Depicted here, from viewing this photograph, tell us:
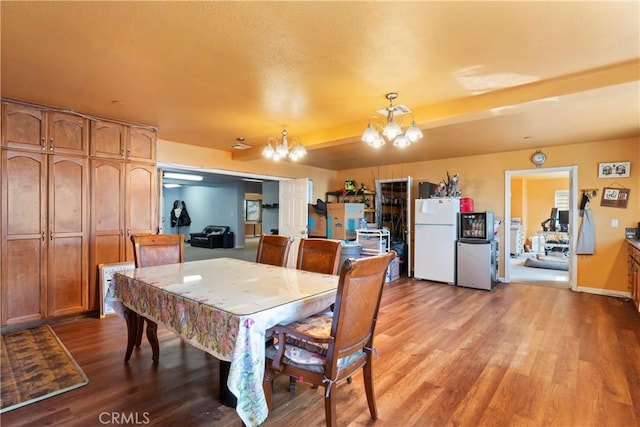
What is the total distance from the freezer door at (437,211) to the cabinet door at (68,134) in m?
4.96

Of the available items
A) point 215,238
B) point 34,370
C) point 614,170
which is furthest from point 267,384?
point 215,238

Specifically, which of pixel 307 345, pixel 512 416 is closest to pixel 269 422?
pixel 307 345

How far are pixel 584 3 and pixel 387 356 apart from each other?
8.60 ft

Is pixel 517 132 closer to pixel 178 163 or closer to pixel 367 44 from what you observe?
pixel 367 44

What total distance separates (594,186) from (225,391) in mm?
5669

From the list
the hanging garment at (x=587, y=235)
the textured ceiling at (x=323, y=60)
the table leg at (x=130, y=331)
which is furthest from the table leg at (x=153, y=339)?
the hanging garment at (x=587, y=235)

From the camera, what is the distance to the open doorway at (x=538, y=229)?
5.95m

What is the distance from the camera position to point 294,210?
6172 millimetres

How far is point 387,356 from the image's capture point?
265 cm

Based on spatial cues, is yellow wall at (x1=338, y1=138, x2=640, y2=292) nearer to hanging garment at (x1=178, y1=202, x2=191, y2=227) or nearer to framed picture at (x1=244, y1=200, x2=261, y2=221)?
framed picture at (x1=244, y1=200, x2=261, y2=221)

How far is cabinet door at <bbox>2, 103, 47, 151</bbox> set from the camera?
3039 mm

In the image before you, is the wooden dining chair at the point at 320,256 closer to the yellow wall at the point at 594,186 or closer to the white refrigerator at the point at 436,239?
the yellow wall at the point at 594,186

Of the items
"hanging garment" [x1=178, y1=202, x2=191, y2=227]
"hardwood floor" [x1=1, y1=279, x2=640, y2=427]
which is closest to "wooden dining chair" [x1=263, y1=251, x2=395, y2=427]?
"hardwood floor" [x1=1, y1=279, x2=640, y2=427]

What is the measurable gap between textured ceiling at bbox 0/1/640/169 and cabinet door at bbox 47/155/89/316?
0.71 meters
